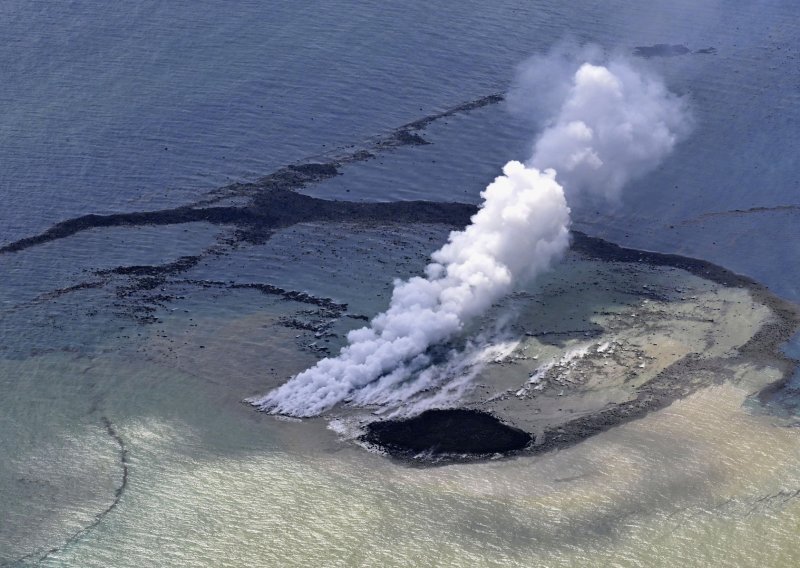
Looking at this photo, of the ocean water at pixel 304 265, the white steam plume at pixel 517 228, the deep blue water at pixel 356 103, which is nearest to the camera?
the ocean water at pixel 304 265

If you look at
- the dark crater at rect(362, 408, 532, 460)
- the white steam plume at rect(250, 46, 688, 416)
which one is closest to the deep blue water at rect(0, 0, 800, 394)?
the white steam plume at rect(250, 46, 688, 416)

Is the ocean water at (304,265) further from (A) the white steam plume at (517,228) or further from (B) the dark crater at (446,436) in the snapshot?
(A) the white steam plume at (517,228)

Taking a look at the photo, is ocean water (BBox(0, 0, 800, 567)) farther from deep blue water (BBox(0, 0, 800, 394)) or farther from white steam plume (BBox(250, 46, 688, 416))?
white steam plume (BBox(250, 46, 688, 416))

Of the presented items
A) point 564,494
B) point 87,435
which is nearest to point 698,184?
point 564,494

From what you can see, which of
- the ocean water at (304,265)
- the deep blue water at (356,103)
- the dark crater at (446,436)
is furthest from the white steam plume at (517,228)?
the deep blue water at (356,103)

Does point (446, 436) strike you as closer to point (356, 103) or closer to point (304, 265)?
point (304, 265)

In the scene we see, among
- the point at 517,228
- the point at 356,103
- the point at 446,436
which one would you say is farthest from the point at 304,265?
the point at 356,103
